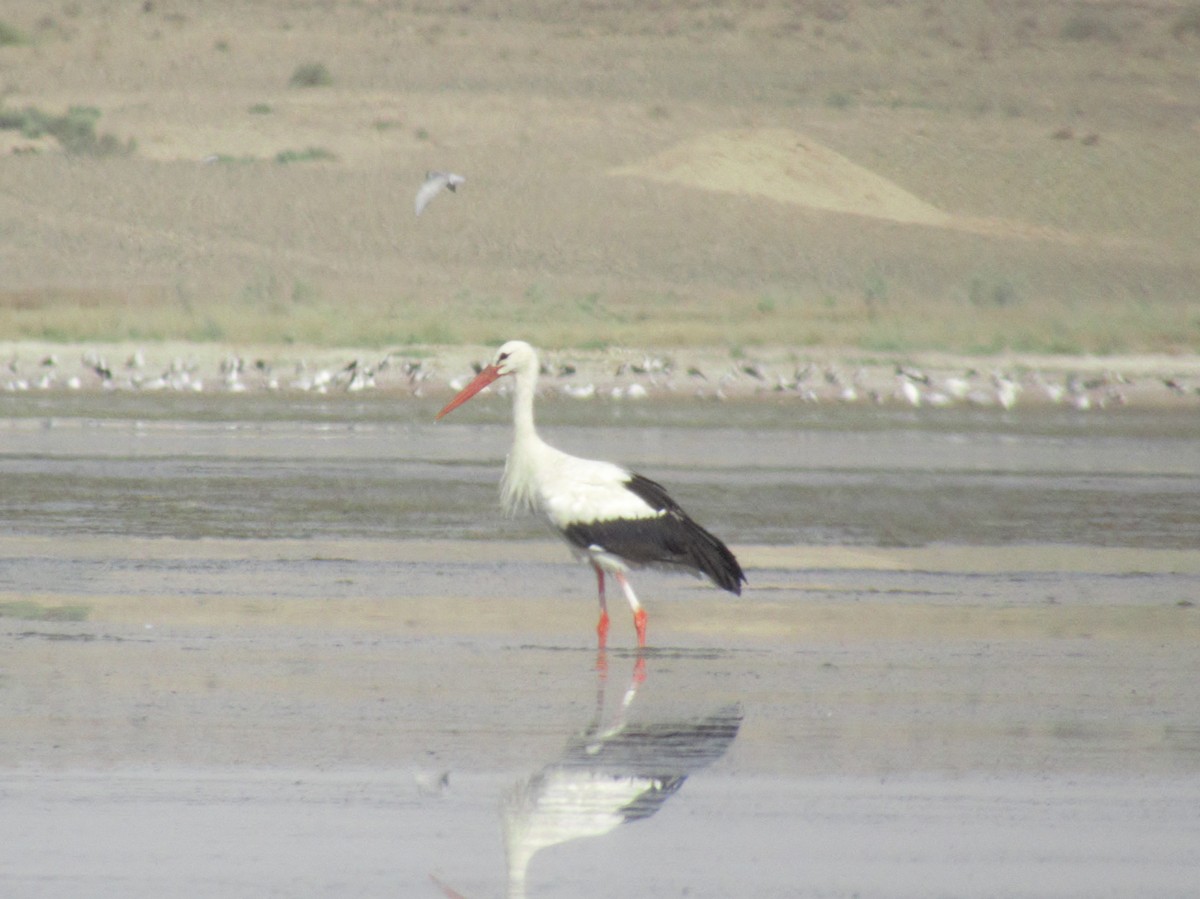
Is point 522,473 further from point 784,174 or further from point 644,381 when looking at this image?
point 784,174

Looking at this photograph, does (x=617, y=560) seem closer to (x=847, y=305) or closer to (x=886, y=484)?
(x=886, y=484)

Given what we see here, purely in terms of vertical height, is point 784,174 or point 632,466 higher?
point 632,466

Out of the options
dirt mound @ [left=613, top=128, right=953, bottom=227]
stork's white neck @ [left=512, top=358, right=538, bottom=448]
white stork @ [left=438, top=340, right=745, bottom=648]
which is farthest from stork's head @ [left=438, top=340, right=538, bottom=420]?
dirt mound @ [left=613, top=128, right=953, bottom=227]

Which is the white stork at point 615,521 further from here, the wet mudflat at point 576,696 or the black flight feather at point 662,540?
the wet mudflat at point 576,696

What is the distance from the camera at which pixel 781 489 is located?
682 inches

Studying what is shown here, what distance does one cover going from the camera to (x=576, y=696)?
8609 millimetres

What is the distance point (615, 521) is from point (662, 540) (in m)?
0.24

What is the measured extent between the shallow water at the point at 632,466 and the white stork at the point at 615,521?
12.0 feet

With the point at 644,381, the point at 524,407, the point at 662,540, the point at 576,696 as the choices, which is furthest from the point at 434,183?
the point at 576,696

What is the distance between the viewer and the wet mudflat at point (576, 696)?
6.19m

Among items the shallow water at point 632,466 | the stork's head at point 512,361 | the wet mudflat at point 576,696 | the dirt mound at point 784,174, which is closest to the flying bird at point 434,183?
the shallow water at point 632,466

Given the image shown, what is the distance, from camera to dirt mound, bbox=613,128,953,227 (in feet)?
183

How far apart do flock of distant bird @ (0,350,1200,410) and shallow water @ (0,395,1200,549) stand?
91cm

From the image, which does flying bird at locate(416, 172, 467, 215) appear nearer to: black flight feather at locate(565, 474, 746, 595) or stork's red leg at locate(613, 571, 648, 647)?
black flight feather at locate(565, 474, 746, 595)
